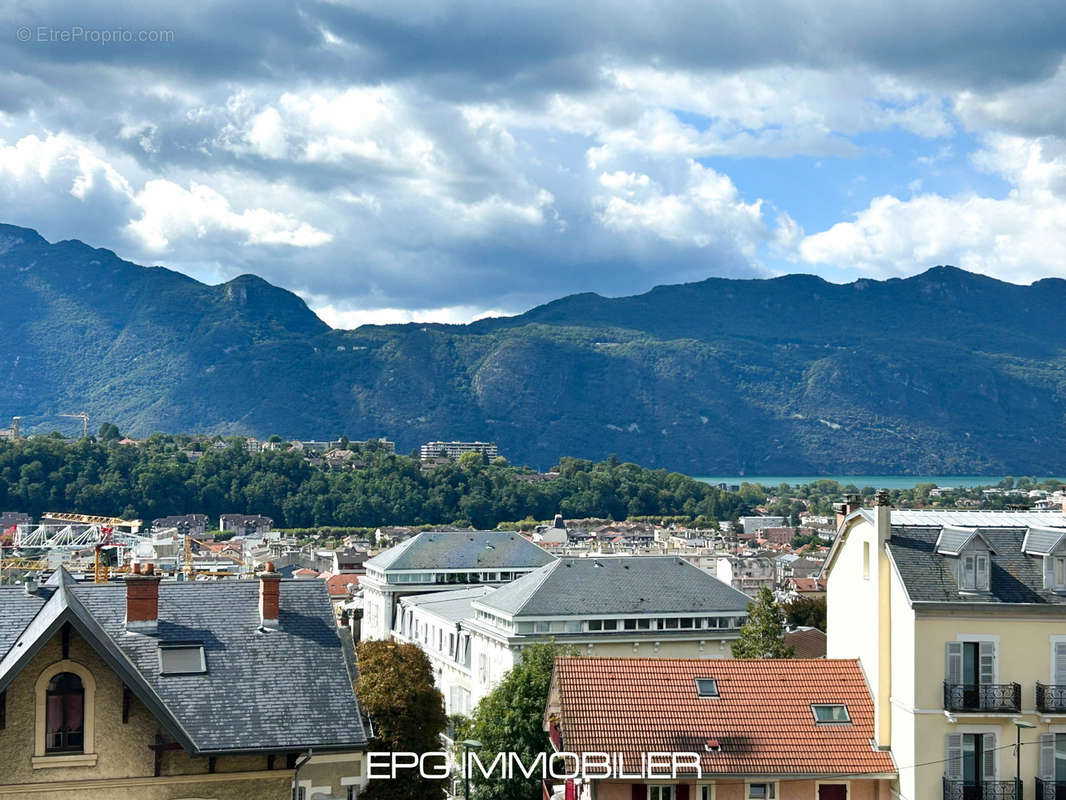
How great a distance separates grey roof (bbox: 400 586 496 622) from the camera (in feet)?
274

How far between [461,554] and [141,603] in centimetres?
8452

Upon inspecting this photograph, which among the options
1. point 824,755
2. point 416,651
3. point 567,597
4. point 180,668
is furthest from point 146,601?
point 567,597

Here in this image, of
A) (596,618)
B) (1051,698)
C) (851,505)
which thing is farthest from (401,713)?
(596,618)

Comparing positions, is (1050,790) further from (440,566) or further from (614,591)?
(440,566)

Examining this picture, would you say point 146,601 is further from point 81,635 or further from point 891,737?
point 891,737

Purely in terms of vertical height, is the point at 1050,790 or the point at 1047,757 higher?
the point at 1047,757

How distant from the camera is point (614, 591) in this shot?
76.9 meters

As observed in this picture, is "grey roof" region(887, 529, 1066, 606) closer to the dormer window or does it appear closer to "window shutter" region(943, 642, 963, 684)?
the dormer window

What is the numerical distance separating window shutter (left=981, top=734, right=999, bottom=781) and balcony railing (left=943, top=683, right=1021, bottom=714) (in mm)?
781

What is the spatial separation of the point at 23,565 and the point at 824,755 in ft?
411

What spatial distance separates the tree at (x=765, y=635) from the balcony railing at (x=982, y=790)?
105 ft

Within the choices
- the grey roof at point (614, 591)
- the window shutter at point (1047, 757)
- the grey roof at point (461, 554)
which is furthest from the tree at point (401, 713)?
the grey roof at point (461, 554)

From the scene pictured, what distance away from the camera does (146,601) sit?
26.4 meters

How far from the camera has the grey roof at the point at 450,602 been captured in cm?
8362
